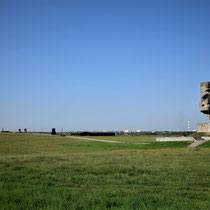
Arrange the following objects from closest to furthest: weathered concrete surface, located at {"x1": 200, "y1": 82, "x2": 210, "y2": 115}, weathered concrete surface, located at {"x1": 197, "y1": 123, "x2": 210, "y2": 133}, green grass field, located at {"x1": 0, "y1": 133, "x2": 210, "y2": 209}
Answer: green grass field, located at {"x1": 0, "y1": 133, "x2": 210, "y2": 209}, weathered concrete surface, located at {"x1": 200, "y1": 82, "x2": 210, "y2": 115}, weathered concrete surface, located at {"x1": 197, "y1": 123, "x2": 210, "y2": 133}

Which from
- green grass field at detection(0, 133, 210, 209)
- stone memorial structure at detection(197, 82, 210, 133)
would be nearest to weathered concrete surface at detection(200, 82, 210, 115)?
stone memorial structure at detection(197, 82, 210, 133)

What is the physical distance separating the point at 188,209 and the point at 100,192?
2324mm

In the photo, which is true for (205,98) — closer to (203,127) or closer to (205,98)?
(205,98)

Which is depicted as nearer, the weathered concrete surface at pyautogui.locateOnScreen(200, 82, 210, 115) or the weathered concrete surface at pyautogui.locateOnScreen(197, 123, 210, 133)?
the weathered concrete surface at pyautogui.locateOnScreen(200, 82, 210, 115)

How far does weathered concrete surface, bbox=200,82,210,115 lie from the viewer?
27091 mm

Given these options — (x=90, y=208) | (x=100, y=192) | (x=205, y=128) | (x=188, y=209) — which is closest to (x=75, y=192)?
(x=100, y=192)

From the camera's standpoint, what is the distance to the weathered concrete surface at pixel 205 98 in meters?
27.1

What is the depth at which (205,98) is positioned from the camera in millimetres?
27531

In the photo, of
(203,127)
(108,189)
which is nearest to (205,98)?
(203,127)

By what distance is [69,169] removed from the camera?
34.0 feet

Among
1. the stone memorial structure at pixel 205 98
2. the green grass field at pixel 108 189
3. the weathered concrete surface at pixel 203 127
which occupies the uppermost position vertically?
the stone memorial structure at pixel 205 98

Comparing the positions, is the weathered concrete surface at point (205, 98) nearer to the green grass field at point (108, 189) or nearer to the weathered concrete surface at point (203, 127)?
the weathered concrete surface at point (203, 127)

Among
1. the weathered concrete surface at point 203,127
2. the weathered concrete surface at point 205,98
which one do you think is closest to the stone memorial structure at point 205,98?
the weathered concrete surface at point 205,98

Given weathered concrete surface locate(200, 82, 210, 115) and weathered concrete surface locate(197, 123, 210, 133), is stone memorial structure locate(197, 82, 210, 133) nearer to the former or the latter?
weathered concrete surface locate(200, 82, 210, 115)
